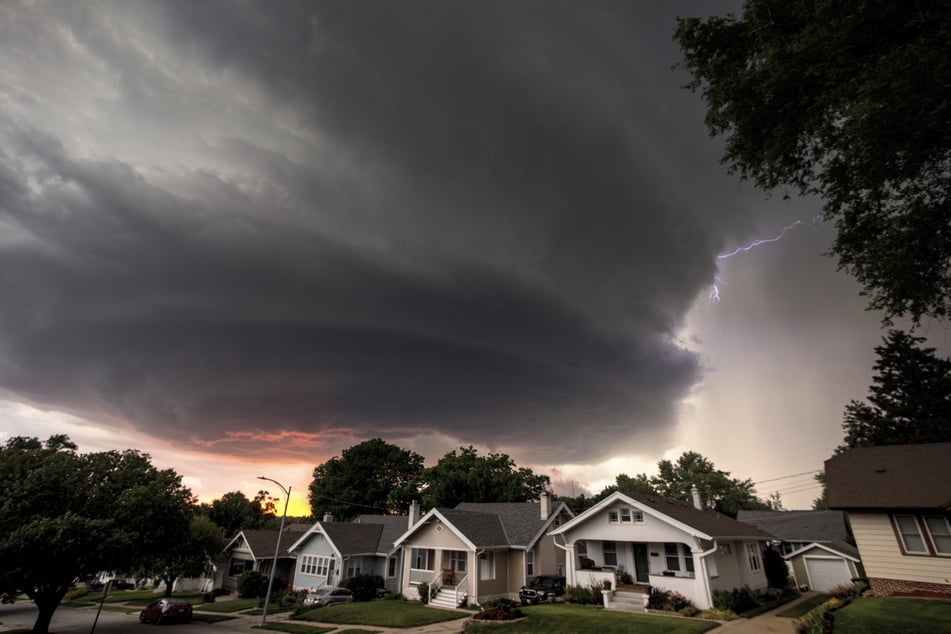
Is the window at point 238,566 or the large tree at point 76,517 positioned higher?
the large tree at point 76,517

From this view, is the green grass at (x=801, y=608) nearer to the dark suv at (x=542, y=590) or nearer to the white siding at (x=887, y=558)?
the white siding at (x=887, y=558)

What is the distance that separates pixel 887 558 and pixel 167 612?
42.4m

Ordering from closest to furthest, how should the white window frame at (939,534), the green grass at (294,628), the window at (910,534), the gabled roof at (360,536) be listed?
1. the white window frame at (939,534)
2. the window at (910,534)
3. the green grass at (294,628)
4. the gabled roof at (360,536)

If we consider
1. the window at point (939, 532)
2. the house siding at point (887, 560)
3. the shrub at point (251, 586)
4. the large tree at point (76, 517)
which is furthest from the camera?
the shrub at point (251, 586)

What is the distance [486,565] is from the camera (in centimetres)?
3362

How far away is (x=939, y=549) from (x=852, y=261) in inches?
644

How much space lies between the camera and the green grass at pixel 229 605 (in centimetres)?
3691

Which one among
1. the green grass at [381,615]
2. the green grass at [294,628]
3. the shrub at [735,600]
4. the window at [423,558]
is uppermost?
the window at [423,558]

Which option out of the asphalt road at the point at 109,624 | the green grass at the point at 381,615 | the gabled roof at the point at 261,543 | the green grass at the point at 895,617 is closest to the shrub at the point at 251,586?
the gabled roof at the point at 261,543

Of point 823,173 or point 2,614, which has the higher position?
point 823,173

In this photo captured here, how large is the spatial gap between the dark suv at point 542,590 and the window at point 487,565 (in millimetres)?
2765

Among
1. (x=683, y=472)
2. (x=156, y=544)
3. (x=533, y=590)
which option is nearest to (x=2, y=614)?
(x=156, y=544)

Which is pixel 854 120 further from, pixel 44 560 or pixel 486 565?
pixel 44 560

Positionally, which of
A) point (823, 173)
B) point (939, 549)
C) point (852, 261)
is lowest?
point (939, 549)
